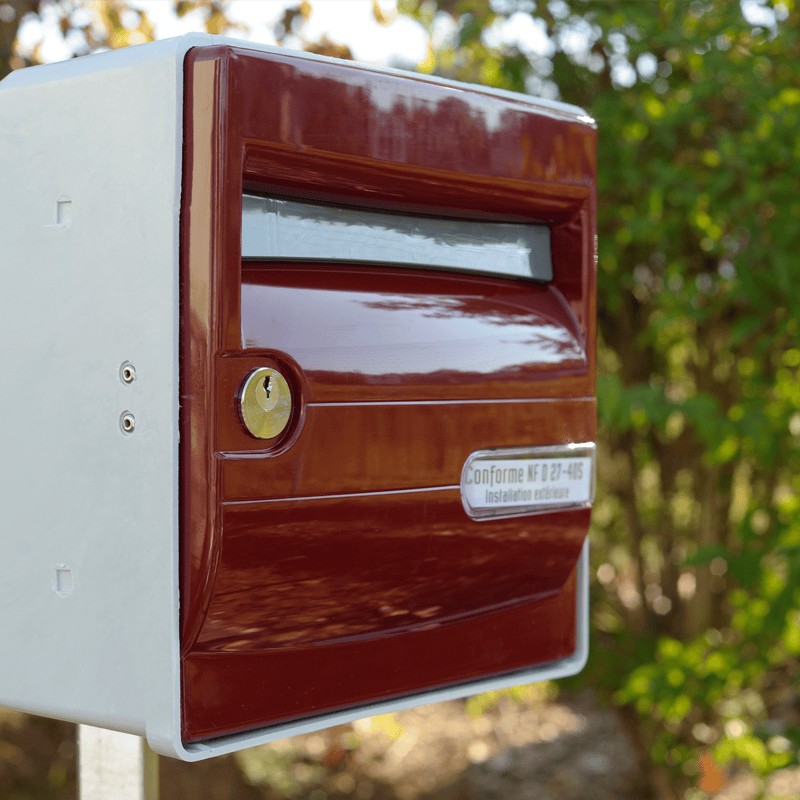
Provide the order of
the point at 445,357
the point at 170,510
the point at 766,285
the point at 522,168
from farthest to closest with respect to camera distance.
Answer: the point at 766,285
the point at 522,168
the point at 445,357
the point at 170,510

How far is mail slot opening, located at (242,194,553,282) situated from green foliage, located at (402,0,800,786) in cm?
112

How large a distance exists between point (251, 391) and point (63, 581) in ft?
1.16

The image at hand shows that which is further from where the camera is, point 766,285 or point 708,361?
point 708,361

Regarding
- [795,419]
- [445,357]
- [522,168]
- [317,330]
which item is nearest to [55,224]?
[317,330]

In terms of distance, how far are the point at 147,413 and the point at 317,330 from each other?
0.23m

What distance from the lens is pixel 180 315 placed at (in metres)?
1.40

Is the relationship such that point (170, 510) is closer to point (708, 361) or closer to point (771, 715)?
point (708, 361)

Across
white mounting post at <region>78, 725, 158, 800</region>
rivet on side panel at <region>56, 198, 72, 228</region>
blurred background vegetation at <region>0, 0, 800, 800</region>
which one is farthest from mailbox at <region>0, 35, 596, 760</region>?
blurred background vegetation at <region>0, 0, 800, 800</region>

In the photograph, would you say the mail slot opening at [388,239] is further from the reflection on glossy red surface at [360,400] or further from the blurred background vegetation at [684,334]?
the blurred background vegetation at [684,334]

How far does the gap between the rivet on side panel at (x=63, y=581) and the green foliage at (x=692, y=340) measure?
167 cm

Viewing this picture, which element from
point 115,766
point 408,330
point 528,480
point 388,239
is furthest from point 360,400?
point 115,766

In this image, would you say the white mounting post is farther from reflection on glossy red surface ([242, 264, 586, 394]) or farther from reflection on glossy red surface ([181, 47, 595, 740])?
reflection on glossy red surface ([242, 264, 586, 394])

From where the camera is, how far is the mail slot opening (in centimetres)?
150

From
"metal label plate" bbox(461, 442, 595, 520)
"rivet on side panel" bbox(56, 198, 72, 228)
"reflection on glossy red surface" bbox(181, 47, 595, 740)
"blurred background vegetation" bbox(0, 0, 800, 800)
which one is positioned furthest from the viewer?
"blurred background vegetation" bbox(0, 0, 800, 800)
